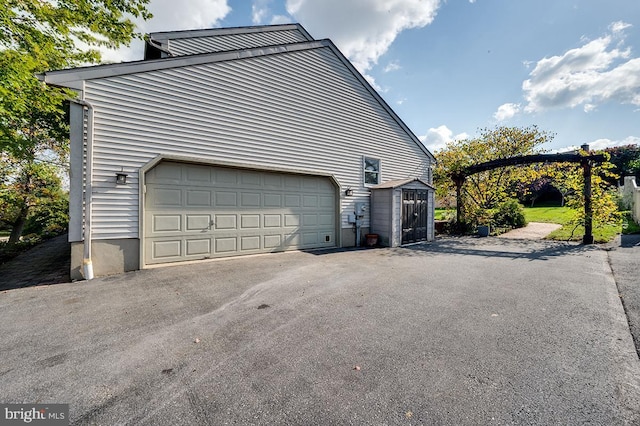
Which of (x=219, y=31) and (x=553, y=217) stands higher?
(x=219, y=31)

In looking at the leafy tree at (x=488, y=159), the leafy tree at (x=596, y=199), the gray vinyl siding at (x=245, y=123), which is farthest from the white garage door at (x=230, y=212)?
the leafy tree at (x=596, y=199)

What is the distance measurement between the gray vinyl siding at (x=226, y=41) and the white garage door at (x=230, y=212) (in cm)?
478

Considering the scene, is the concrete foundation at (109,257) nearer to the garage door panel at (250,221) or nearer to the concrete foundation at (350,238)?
the garage door panel at (250,221)

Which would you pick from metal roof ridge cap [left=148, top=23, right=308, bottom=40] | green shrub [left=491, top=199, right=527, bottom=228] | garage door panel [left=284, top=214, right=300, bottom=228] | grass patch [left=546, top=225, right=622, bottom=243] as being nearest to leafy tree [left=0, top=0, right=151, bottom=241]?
metal roof ridge cap [left=148, top=23, right=308, bottom=40]

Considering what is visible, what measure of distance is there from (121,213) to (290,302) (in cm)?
439

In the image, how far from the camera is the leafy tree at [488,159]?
12.8 m

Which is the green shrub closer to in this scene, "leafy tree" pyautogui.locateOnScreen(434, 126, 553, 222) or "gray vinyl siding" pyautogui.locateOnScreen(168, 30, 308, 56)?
"leafy tree" pyautogui.locateOnScreen(434, 126, 553, 222)

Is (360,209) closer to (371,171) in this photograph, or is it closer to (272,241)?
(371,171)

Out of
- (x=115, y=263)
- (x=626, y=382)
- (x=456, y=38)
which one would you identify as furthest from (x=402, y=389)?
(x=456, y=38)

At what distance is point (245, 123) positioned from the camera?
7.18 metres

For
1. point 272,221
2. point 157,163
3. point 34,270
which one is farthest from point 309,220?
point 34,270

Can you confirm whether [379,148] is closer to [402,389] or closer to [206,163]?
[206,163]
